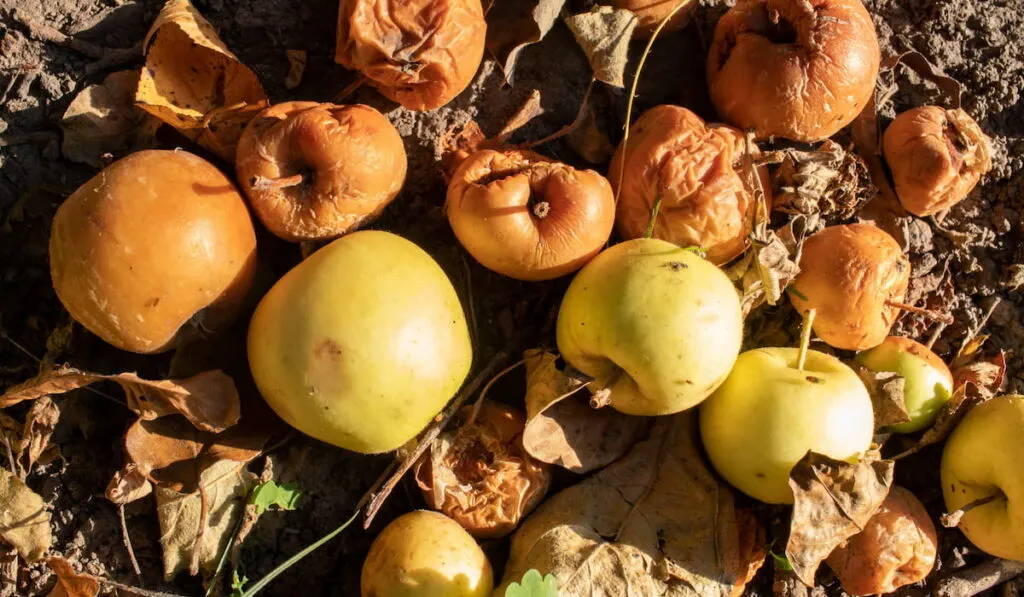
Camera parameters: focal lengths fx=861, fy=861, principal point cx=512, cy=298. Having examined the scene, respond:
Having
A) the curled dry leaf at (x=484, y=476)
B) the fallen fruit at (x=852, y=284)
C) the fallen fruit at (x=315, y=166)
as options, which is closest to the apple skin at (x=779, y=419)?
the fallen fruit at (x=852, y=284)

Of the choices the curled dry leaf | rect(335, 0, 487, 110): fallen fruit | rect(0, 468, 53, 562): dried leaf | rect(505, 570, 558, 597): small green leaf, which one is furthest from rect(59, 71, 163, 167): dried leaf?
rect(505, 570, 558, 597): small green leaf

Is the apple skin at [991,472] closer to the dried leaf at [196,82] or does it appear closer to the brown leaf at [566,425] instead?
the brown leaf at [566,425]

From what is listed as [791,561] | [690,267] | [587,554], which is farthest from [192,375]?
[791,561]

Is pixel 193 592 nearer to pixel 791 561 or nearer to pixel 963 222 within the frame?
pixel 791 561

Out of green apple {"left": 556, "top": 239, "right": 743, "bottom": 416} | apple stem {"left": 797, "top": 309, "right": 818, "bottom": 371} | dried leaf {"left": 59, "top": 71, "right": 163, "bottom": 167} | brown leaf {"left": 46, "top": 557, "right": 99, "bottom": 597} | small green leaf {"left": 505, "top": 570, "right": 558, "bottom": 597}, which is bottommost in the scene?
brown leaf {"left": 46, "top": 557, "right": 99, "bottom": 597}

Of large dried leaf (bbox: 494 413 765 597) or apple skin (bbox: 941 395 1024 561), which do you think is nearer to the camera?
large dried leaf (bbox: 494 413 765 597)

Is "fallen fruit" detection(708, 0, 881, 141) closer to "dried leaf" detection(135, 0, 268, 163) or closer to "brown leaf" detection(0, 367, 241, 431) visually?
"dried leaf" detection(135, 0, 268, 163)
